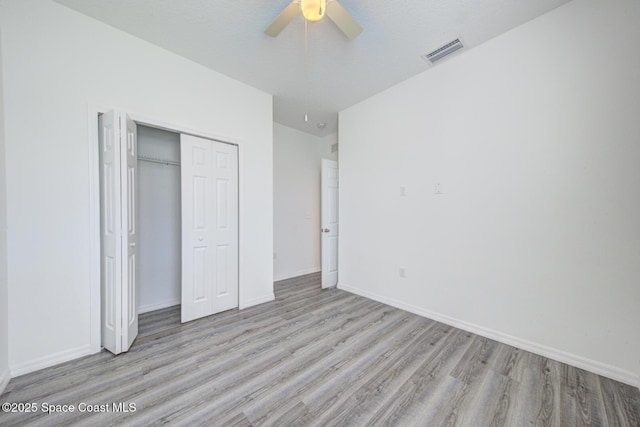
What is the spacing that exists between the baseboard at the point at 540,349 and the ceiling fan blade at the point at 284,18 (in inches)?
124

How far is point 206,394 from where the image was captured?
1.59 m

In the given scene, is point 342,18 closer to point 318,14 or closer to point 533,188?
point 318,14

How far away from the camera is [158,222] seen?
9.74 ft

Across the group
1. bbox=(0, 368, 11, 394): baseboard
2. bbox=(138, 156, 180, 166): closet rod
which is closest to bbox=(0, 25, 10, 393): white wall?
bbox=(0, 368, 11, 394): baseboard

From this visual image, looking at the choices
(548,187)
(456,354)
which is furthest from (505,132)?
(456,354)

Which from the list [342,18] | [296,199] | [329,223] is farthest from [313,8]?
[296,199]

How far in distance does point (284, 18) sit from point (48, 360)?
3227 mm

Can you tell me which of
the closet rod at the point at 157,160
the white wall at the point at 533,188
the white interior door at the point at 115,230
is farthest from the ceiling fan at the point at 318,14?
the closet rod at the point at 157,160

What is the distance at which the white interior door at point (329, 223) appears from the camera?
12.5ft

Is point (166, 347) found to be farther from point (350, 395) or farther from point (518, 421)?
point (518, 421)

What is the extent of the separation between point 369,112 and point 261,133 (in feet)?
5.11

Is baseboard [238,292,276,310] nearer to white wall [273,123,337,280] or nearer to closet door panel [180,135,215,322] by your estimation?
closet door panel [180,135,215,322]

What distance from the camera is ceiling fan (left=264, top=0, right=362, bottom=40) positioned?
1562 mm

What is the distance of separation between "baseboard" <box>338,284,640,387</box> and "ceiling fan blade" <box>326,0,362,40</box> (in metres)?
2.90
